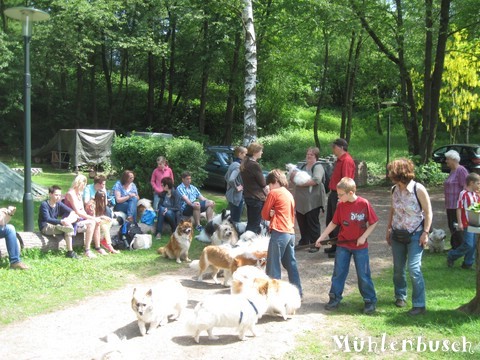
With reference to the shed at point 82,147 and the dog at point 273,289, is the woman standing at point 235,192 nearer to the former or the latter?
the dog at point 273,289

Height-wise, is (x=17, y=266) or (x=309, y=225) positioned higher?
(x=309, y=225)

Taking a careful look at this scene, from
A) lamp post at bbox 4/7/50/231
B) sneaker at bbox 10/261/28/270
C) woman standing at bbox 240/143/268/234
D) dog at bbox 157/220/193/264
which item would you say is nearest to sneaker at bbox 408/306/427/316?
woman standing at bbox 240/143/268/234

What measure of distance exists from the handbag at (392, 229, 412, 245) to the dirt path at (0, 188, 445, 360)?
101cm

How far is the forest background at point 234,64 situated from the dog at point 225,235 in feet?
19.1

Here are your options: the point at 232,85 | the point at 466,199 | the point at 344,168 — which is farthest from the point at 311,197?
the point at 232,85

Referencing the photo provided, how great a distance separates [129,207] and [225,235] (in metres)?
2.33

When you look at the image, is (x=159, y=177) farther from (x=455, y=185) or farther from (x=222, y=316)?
(x=222, y=316)

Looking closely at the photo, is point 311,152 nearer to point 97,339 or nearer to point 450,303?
point 450,303

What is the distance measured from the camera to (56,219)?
779 centimetres

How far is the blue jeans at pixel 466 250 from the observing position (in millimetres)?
7043

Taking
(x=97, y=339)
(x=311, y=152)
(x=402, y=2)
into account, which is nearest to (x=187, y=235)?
(x=311, y=152)

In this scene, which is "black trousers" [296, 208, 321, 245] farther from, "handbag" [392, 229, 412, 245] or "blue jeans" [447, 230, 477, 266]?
"handbag" [392, 229, 412, 245]

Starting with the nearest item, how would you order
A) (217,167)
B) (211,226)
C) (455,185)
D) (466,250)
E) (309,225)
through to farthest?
(466,250) → (455,185) → (309,225) → (211,226) → (217,167)

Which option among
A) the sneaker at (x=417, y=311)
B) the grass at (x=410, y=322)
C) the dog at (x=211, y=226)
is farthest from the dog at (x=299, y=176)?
the sneaker at (x=417, y=311)
